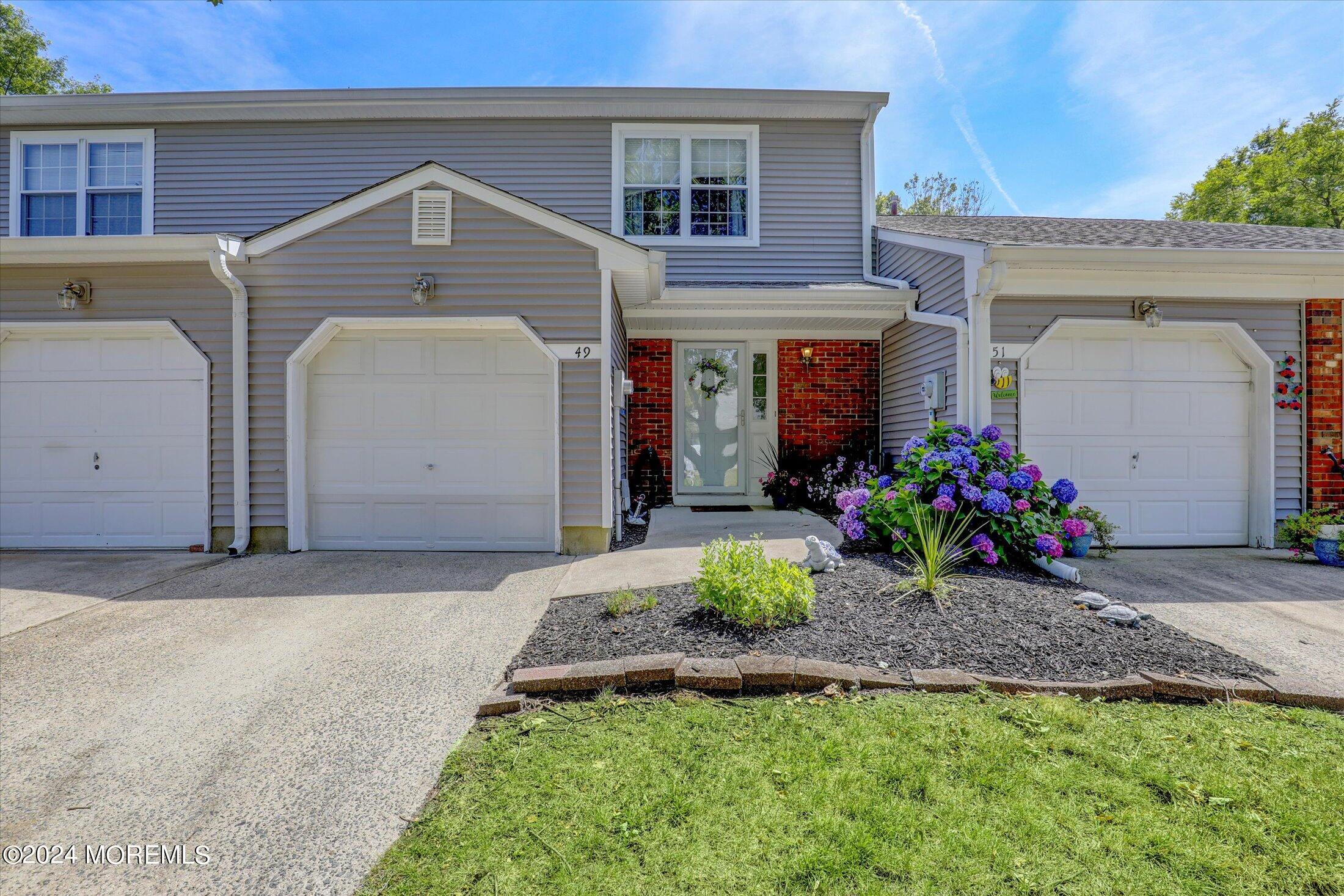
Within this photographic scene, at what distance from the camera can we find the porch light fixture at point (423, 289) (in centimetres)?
555

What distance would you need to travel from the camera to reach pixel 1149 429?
19.8 feet

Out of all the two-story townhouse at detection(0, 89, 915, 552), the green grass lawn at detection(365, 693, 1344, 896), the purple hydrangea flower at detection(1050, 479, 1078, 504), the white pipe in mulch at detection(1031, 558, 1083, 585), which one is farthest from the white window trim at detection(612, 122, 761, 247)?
the green grass lawn at detection(365, 693, 1344, 896)

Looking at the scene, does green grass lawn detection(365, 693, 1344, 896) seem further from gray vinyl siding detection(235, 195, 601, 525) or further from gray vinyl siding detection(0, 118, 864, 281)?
gray vinyl siding detection(0, 118, 864, 281)

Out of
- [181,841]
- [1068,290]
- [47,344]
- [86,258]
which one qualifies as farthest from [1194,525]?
[47,344]

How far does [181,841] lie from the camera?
1909 millimetres

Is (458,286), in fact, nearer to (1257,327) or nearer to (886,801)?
(886,801)

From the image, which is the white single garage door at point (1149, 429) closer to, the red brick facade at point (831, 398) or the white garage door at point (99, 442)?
the red brick facade at point (831, 398)

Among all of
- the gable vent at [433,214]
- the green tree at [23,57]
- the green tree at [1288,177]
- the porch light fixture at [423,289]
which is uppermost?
the green tree at [23,57]

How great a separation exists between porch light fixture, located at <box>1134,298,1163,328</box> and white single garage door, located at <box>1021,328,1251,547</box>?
15cm

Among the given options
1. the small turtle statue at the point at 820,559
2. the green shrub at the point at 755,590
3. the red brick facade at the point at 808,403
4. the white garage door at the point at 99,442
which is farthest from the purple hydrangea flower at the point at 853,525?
the white garage door at the point at 99,442

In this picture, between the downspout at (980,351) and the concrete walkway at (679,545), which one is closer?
the concrete walkway at (679,545)

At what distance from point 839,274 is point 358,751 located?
795 cm

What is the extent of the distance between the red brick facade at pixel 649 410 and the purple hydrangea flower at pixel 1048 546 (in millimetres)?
4779

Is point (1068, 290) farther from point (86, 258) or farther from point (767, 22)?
point (86, 258)
